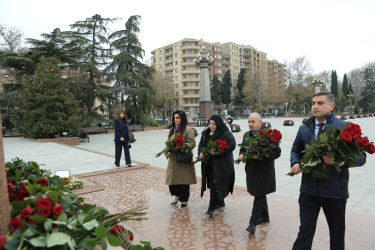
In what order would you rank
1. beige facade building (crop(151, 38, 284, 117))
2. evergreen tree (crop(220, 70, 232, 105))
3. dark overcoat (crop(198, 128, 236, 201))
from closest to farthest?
dark overcoat (crop(198, 128, 236, 201)), evergreen tree (crop(220, 70, 232, 105)), beige facade building (crop(151, 38, 284, 117))

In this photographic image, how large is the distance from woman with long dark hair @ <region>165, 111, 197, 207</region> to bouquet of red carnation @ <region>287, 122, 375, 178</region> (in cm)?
265

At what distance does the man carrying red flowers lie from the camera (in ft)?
8.74

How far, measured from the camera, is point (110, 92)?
2792 cm

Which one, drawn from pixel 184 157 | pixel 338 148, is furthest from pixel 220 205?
pixel 338 148

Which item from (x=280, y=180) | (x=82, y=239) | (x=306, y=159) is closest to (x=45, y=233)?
(x=82, y=239)

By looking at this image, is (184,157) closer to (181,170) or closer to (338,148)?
(181,170)

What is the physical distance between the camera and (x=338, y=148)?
2.31 metres

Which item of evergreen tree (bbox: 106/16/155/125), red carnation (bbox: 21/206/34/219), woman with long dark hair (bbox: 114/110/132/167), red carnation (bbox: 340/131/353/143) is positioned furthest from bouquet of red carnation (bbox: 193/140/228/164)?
evergreen tree (bbox: 106/16/155/125)

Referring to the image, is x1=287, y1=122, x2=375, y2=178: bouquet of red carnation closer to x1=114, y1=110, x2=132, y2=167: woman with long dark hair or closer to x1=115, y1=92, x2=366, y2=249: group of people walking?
x1=115, y1=92, x2=366, y2=249: group of people walking

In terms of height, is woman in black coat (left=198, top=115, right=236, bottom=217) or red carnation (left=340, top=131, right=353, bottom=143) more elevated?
red carnation (left=340, top=131, right=353, bottom=143)

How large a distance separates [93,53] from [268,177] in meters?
28.6

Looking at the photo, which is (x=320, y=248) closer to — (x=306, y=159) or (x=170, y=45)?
(x=306, y=159)

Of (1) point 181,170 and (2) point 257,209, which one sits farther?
(1) point 181,170

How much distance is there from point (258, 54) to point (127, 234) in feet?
361
